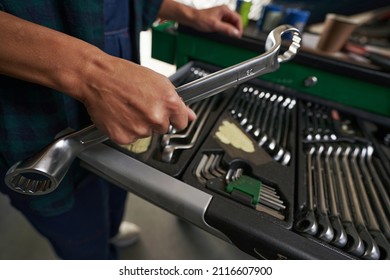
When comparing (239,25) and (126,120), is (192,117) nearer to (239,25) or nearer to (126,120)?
(126,120)

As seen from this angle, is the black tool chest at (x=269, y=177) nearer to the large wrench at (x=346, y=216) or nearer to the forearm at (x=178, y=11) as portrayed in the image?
the large wrench at (x=346, y=216)

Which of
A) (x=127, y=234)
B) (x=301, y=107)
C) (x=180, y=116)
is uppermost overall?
(x=180, y=116)

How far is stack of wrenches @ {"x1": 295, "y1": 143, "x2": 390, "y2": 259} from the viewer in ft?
1.10

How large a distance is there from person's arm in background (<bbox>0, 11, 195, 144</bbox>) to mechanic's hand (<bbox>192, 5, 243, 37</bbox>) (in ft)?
1.42

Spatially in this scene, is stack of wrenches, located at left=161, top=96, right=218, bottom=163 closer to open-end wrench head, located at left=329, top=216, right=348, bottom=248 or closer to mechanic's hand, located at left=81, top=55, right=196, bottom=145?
mechanic's hand, located at left=81, top=55, right=196, bottom=145

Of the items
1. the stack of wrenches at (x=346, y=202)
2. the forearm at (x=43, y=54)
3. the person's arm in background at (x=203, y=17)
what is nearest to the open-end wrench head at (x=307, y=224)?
the stack of wrenches at (x=346, y=202)

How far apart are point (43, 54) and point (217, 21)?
1.62 feet

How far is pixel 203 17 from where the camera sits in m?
0.64

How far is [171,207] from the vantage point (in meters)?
0.35

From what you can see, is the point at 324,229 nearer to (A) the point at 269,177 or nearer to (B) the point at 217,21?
(A) the point at 269,177

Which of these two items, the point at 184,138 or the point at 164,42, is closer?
the point at 184,138

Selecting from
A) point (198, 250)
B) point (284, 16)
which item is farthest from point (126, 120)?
point (198, 250)

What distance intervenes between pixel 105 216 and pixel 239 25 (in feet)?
2.07

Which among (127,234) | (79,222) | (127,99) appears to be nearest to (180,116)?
(127,99)
